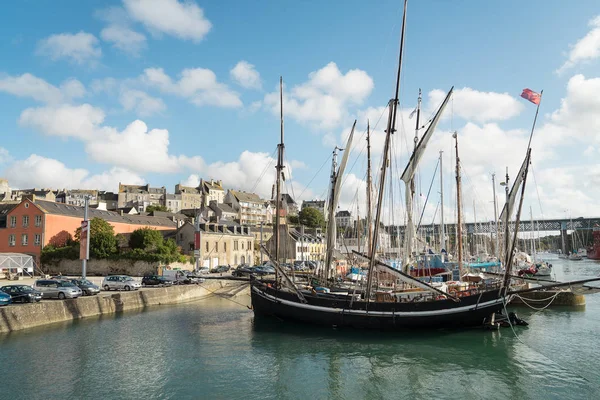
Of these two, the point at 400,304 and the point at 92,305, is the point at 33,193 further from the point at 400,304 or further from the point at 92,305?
the point at 400,304

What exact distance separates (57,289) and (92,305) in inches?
159

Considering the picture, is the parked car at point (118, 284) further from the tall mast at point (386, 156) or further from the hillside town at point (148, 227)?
the tall mast at point (386, 156)

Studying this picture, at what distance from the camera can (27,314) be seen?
28.3 metres

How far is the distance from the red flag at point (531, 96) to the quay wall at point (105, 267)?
51870 mm

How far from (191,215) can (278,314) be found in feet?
312

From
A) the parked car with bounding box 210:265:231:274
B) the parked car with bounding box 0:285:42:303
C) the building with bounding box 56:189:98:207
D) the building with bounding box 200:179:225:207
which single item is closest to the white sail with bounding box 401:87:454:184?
the parked car with bounding box 0:285:42:303

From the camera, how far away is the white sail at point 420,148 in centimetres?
3143

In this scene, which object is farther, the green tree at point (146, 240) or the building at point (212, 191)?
the building at point (212, 191)

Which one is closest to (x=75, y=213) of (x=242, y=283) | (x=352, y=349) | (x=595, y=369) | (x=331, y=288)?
(x=242, y=283)

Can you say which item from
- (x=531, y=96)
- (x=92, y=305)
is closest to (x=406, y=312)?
(x=531, y=96)

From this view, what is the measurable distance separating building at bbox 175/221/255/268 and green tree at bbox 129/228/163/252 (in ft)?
26.4

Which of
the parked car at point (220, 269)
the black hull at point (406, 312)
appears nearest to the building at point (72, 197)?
the parked car at point (220, 269)

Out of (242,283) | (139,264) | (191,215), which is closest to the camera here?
(242,283)

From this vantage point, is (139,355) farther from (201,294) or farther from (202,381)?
(201,294)
